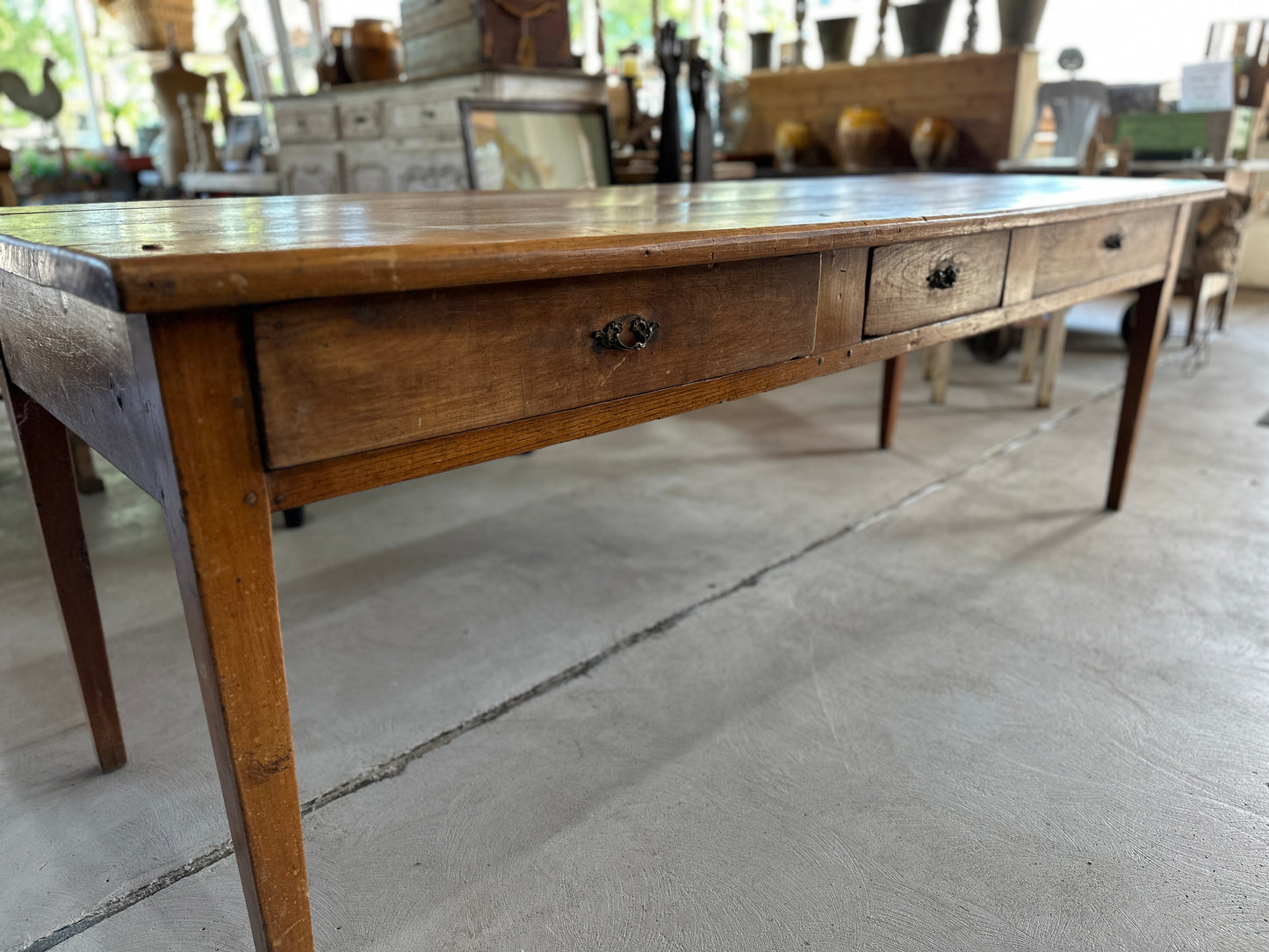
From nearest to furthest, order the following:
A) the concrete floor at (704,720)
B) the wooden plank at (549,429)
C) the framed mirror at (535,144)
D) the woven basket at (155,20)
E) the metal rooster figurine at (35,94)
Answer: the wooden plank at (549,429)
the concrete floor at (704,720)
the framed mirror at (535,144)
the metal rooster figurine at (35,94)
the woven basket at (155,20)

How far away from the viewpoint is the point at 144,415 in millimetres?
626

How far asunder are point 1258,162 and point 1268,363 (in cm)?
103

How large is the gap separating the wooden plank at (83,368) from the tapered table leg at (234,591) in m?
0.05

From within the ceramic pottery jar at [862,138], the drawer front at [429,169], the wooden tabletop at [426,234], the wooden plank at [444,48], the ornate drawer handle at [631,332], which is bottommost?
the ornate drawer handle at [631,332]

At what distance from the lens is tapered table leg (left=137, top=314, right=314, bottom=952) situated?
1.94 feet

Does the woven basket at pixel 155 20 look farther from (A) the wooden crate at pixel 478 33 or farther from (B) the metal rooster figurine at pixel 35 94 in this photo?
(A) the wooden crate at pixel 478 33

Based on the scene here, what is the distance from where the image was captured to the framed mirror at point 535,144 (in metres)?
2.78

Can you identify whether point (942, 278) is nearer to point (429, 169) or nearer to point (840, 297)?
point (840, 297)

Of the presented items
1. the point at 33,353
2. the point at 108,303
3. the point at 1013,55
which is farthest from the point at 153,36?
the point at 108,303

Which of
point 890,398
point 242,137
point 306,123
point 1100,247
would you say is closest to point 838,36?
point 306,123

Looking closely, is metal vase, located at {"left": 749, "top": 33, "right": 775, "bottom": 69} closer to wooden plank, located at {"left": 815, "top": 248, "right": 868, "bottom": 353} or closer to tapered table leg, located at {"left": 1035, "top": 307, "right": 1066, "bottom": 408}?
tapered table leg, located at {"left": 1035, "top": 307, "right": 1066, "bottom": 408}

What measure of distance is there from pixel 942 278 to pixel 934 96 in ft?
10.5

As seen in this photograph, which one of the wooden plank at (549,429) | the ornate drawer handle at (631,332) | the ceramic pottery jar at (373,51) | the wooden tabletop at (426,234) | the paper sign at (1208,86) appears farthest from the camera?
the ceramic pottery jar at (373,51)

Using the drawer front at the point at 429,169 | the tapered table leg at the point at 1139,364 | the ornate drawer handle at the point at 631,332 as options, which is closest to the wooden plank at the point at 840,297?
the ornate drawer handle at the point at 631,332
